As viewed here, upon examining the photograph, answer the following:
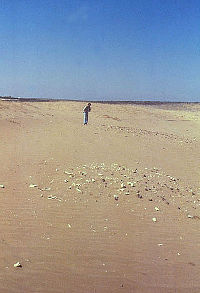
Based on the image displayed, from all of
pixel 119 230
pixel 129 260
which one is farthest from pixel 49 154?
pixel 129 260

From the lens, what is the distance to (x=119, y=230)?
7.00 meters

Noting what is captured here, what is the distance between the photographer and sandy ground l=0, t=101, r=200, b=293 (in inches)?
213

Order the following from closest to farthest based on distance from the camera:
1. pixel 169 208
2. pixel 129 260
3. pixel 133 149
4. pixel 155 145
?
pixel 129 260 < pixel 169 208 < pixel 133 149 < pixel 155 145

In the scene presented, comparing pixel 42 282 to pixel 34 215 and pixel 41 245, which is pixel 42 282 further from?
pixel 34 215

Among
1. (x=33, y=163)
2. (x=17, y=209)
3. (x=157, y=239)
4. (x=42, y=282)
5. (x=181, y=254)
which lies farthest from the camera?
(x=33, y=163)

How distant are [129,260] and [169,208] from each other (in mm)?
2755

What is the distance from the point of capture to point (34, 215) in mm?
7234

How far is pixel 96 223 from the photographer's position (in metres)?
7.20

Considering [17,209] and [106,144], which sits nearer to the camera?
[17,209]

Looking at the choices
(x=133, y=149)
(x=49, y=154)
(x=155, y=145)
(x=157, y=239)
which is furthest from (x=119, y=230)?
(x=155, y=145)

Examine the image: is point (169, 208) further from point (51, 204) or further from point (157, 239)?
point (51, 204)

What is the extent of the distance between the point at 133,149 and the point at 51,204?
7729mm

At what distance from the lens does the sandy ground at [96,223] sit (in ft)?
17.7

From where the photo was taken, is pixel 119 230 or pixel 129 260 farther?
pixel 119 230
